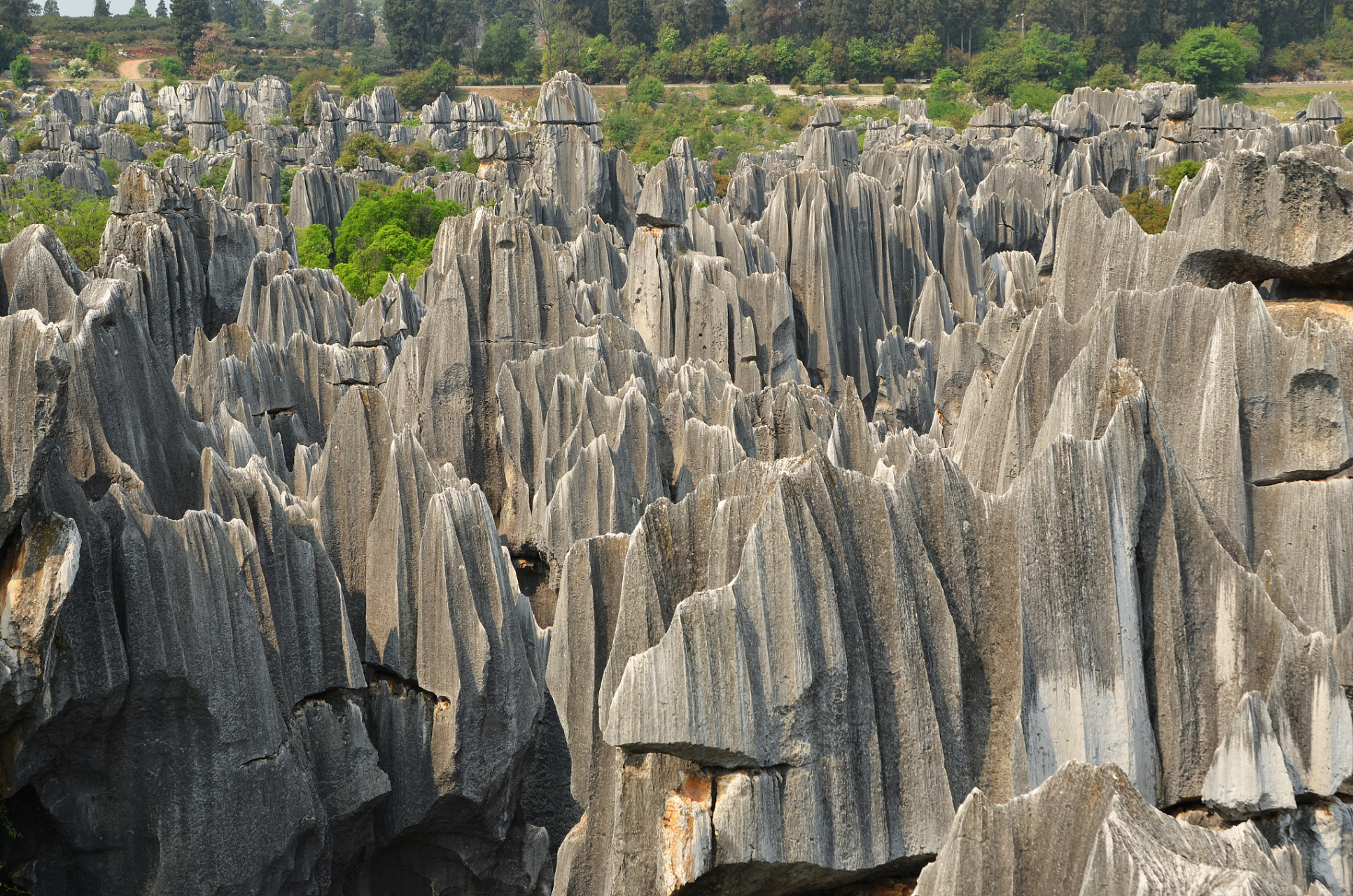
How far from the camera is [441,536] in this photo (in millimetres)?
11703

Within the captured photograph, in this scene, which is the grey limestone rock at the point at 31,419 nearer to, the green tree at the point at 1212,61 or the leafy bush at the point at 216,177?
the leafy bush at the point at 216,177

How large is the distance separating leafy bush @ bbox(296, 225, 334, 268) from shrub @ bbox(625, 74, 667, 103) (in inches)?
2078

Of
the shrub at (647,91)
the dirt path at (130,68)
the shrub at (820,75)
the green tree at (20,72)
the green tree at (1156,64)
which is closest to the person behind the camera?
the green tree at (1156,64)

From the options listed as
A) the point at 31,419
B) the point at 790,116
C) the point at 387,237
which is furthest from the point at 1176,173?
the point at 31,419

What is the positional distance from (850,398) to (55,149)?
6998cm

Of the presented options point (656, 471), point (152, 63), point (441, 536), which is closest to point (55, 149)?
point (152, 63)

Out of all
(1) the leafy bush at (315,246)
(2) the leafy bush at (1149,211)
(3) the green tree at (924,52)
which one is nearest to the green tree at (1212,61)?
(3) the green tree at (924,52)

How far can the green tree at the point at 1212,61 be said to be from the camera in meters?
92.9

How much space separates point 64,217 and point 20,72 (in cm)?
6702

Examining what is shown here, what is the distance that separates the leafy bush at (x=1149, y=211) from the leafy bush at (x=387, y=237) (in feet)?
73.2

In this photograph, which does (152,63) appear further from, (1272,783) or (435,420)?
(1272,783)

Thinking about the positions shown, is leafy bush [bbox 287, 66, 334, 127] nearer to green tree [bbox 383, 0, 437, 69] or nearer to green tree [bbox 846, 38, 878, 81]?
green tree [bbox 383, 0, 437, 69]

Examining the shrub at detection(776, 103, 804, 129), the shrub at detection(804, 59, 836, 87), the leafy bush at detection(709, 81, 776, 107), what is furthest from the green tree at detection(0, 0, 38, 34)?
the shrub at detection(804, 59, 836, 87)

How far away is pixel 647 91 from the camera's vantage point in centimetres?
9912
